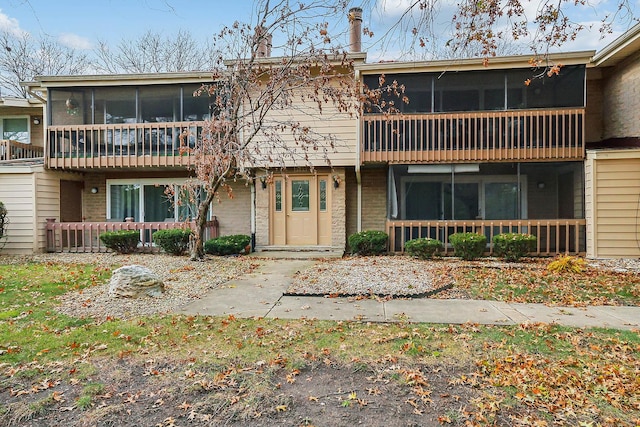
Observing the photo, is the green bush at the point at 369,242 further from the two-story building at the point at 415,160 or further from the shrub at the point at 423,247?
the shrub at the point at 423,247

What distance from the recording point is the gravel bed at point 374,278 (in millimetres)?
6754

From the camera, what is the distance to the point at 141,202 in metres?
13.7

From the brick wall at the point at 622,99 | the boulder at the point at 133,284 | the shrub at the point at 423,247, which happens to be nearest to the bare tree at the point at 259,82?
the boulder at the point at 133,284

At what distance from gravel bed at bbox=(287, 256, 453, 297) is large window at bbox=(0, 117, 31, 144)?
1328cm

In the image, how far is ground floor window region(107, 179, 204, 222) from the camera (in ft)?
44.5

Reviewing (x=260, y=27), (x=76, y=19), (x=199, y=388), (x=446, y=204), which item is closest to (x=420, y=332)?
(x=199, y=388)

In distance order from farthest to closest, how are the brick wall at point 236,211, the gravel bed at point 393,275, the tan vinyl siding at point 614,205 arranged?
1. the brick wall at point 236,211
2. the tan vinyl siding at point 614,205
3. the gravel bed at point 393,275

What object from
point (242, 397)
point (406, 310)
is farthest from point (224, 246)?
point (242, 397)

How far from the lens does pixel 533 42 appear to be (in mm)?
5500

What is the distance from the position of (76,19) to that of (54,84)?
393 inches

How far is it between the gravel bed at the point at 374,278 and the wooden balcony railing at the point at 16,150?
11724 millimetres

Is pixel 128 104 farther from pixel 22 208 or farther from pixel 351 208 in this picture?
pixel 351 208

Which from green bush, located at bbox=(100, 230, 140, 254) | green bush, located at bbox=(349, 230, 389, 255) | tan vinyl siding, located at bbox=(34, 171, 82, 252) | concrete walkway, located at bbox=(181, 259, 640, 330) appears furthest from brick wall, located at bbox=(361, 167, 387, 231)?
tan vinyl siding, located at bbox=(34, 171, 82, 252)

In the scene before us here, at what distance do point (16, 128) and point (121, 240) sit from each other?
8.21 metres
